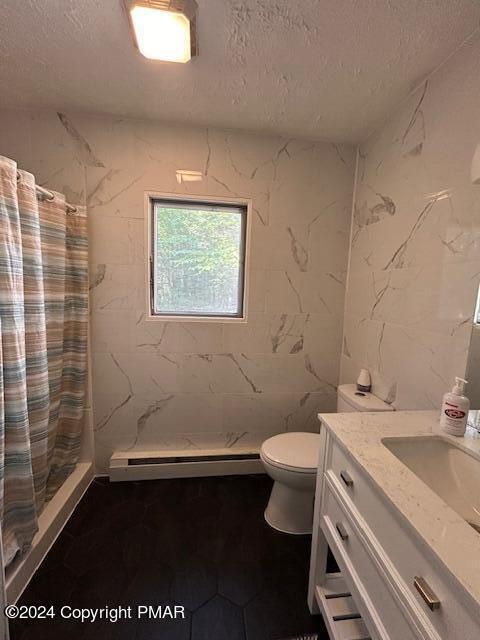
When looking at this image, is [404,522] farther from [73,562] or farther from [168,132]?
[168,132]

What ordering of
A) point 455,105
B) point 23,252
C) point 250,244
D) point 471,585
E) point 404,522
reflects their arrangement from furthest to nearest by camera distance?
point 250,244 → point 23,252 → point 455,105 → point 404,522 → point 471,585

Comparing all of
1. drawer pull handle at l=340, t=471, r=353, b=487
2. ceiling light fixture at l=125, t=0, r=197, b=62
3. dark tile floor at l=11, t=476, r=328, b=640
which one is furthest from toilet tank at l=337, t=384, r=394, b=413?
ceiling light fixture at l=125, t=0, r=197, b=62

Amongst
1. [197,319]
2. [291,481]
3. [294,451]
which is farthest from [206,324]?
[291,481]

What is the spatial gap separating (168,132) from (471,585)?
2106 mm

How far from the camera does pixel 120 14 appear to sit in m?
1.01

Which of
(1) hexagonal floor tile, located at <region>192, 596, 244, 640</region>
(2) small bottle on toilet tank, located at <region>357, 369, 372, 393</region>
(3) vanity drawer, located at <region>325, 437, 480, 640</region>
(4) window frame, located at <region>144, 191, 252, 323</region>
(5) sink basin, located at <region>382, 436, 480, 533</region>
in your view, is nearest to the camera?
(3) vanity drawer, located at <region>325, 437, 480, 640</region>

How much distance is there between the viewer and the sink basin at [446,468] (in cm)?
81

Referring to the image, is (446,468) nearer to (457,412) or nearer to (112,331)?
(457,412)

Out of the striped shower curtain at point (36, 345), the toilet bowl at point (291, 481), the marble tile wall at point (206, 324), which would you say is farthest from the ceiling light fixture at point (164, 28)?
the toilet bowl at point (291, 481)

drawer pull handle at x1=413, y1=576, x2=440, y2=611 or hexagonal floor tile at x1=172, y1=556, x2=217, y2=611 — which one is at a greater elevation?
drawer pull handle at x1=413, y1=576, x2=440, y2=611

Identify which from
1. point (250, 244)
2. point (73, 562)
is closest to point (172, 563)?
point (73, 562)

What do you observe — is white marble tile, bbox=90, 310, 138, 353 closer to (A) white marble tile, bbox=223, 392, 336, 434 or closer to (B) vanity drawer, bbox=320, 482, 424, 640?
(A) white marble tile, bbox=223, 392, 336, 434

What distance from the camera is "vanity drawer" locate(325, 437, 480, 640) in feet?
1.64

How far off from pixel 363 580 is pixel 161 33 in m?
1.87
